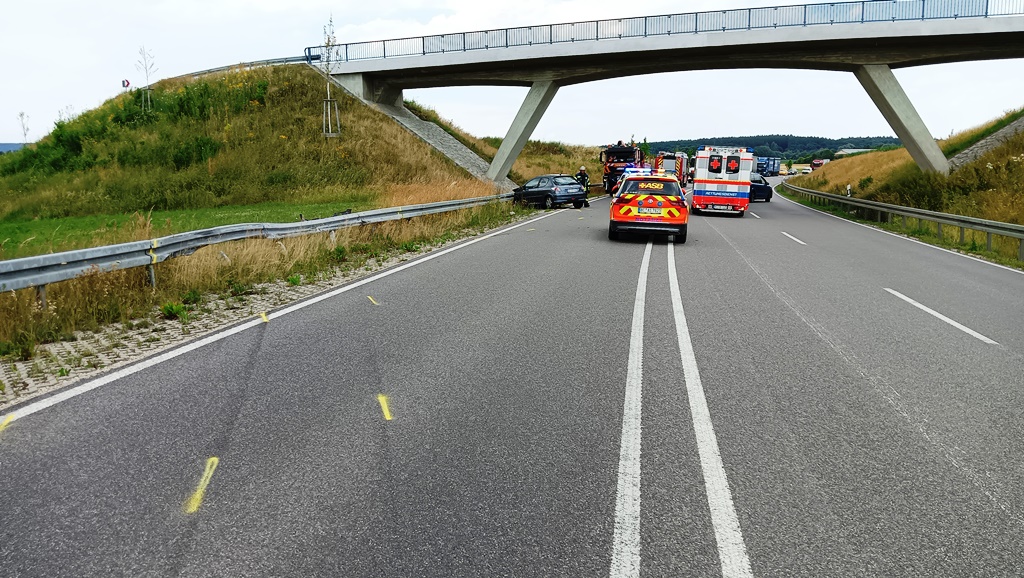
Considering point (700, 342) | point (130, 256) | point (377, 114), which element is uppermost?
point (377, 114)

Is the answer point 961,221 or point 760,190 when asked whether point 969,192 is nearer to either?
point 961,221

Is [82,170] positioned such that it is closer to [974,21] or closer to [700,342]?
Result: [700,342]

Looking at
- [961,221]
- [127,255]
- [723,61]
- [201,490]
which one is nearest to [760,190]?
→ [723,61]

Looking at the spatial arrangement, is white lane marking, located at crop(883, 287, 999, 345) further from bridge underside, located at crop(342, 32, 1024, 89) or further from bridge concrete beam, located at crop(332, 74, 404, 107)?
bridge concrete beam, located at crop(332, 74, 404, 107)

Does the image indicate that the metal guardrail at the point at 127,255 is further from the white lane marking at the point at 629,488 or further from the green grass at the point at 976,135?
the green grass at the point at 976,135

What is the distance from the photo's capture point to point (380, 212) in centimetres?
1521

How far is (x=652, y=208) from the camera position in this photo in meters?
16.8

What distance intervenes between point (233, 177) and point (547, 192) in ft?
49.3

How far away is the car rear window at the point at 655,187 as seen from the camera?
55.1 ft

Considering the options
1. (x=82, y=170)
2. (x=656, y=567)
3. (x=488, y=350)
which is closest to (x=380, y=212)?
(x=488, y=350)

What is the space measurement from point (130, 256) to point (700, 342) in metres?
6.85

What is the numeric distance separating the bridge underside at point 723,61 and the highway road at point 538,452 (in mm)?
25507

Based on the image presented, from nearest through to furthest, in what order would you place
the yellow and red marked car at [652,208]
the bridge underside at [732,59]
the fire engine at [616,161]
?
the yellow and red marked car at [652,208]
the bridge underside at [732,59]
the fire engine at [616,161]

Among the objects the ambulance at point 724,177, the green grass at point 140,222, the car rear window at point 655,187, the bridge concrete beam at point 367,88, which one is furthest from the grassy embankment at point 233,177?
the ambulance at point 724,177
